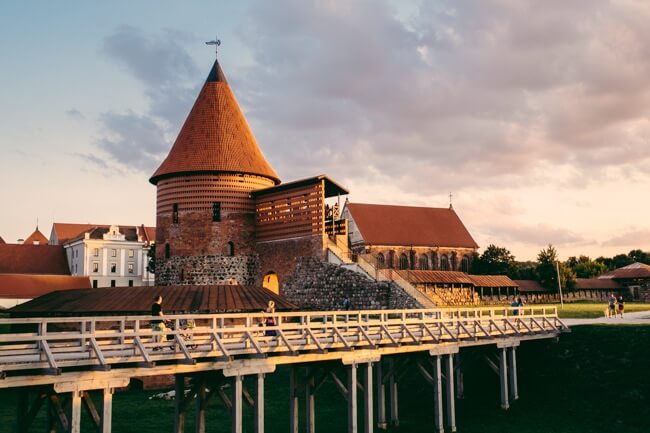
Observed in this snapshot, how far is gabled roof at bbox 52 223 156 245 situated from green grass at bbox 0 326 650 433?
57219 mm

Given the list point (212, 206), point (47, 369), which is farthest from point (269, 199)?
point (47, 369)

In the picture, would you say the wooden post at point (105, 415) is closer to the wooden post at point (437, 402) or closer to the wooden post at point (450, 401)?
the wooden post at point (437, 402)

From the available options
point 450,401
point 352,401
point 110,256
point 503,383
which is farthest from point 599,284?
point 110,256

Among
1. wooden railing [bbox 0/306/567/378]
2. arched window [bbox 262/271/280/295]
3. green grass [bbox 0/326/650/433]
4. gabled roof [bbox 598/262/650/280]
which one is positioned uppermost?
gabled roof [bbox 598/262/650/280]

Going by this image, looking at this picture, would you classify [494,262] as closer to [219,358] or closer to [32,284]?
[32,284]

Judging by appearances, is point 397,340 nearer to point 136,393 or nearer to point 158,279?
point 136,393

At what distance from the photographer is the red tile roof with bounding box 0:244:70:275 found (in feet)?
238

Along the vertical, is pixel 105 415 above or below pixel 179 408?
above

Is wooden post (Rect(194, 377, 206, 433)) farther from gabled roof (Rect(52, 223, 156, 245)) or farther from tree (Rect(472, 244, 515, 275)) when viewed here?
gabled roof (Rect(52, 223, 156, 245))

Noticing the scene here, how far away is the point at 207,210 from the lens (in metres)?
39.7

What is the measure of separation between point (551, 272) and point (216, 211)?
35831mm

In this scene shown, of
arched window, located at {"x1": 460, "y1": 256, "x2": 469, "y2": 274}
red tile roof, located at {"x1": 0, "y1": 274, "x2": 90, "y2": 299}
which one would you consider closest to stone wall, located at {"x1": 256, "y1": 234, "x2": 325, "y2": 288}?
red tile roof, located at {"x1": 0, "y1": 274, "x2": 90, "y2": 299}

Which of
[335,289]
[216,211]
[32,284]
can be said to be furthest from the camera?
[32,284]

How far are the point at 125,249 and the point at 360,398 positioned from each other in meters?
61.3
